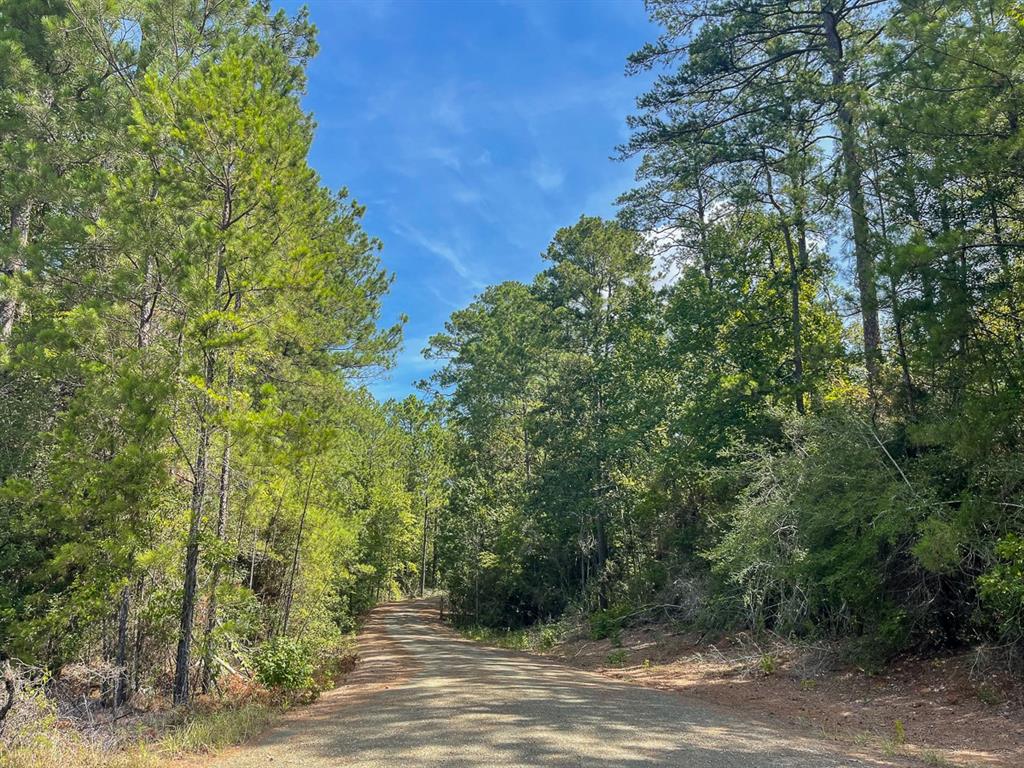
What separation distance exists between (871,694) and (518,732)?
5.51m

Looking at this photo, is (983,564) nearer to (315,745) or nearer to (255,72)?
(315,745)

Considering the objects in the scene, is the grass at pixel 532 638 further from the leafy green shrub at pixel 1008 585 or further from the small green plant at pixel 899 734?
the leafy green shrub at pixel 1008 585

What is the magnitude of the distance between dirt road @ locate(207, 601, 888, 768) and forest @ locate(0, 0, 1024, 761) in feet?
8.07

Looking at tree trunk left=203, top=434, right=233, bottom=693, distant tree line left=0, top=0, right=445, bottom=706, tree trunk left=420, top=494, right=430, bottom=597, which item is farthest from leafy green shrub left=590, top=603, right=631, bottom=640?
tree trunk left=420, top=494, right=430, bottom=597

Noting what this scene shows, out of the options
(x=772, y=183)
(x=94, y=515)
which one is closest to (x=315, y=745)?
(x=94, y=515)

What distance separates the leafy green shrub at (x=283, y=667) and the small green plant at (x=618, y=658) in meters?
7.54

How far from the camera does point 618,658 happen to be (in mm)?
14828

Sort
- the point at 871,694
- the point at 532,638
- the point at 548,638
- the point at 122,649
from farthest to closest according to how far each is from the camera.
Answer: the point at 532,638 → the point at 548,638 → the point at 122,649 → the point at 871,694

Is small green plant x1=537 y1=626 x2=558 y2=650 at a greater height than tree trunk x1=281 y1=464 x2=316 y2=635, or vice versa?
tree trunk x1=281 y1=464 x2=316 y2=635

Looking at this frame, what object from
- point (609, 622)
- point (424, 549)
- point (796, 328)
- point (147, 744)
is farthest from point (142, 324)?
point (424, 549)

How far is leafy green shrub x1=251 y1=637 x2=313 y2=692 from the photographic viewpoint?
9789 millimetres

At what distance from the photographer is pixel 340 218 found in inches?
707

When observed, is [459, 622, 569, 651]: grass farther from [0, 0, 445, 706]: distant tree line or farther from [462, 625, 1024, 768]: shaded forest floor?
[0, 0, 445, 706]: distant tree line

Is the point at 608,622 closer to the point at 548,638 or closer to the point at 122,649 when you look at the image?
the point at 548,638
